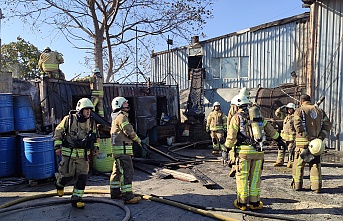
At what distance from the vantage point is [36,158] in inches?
253

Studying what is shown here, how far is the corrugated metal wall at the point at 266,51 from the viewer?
12844 mm

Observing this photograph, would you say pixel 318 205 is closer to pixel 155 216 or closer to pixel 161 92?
pixel 155 216

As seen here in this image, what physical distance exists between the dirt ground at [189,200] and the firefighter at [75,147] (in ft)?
1.40

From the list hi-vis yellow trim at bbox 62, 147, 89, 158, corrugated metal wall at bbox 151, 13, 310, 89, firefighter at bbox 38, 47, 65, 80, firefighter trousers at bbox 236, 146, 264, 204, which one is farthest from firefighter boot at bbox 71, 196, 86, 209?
corrugated metal wall at bbox 151, 13, 310, 89

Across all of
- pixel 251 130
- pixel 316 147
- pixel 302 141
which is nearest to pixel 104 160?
pixel 251 130

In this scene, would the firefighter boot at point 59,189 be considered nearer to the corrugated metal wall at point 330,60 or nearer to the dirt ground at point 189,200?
the dirt ground at point 189,200

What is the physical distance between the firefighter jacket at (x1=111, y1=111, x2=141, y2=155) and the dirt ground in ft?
3.14

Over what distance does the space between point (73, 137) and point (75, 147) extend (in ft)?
0.62

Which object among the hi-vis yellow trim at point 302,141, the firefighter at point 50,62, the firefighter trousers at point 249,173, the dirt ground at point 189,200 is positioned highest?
the firefighter at point 50,62

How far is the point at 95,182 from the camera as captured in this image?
6855 millimetres

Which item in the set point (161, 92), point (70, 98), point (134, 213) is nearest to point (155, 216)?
point (134, 213)

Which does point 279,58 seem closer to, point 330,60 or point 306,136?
point 330,60

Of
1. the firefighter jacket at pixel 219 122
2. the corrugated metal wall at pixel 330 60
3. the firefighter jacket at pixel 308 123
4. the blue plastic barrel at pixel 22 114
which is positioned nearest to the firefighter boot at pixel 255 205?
the firefighter jacket at pixel 308 123

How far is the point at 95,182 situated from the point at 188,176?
88.3 inches
